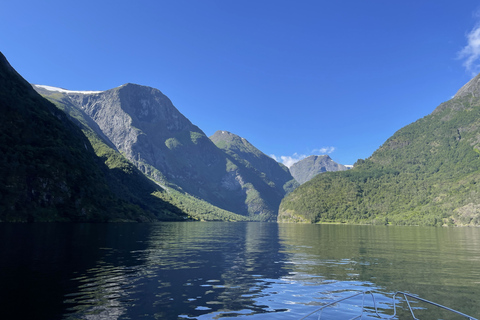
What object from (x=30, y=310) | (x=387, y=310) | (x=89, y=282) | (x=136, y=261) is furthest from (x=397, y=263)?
(x=30, y=310)

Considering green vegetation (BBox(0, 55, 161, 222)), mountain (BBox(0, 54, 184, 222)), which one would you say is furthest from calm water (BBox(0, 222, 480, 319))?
mountain (BBox(0, 54, 184, 222))

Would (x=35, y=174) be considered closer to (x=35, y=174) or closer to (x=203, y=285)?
(x=35, y=174)

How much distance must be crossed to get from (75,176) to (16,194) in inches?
1968

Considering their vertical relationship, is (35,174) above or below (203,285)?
above

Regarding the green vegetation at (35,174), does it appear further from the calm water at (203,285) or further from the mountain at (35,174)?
the calm water at (203,285)

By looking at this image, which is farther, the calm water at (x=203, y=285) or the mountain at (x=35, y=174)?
the mountain at (x=35, y=174)

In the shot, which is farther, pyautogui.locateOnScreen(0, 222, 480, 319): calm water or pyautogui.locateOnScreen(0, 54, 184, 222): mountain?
pyautogui.locateOnScreen(0, 54, 184, 222): mountain

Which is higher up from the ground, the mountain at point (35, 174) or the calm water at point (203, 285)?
the mountain at point (35, 174)

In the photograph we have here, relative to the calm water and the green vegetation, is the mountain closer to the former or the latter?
the green vegetation

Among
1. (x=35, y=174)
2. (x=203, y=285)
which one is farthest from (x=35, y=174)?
(x=203, y=285)

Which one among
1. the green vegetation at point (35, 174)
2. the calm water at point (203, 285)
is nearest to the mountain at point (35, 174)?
the green vegetation at point (35, 174)

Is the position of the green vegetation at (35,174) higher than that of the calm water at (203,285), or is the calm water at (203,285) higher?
the green vegetation at (35,174)

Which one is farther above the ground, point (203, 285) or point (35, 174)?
point (35, 174)

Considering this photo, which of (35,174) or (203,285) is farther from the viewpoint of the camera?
(35,174)
